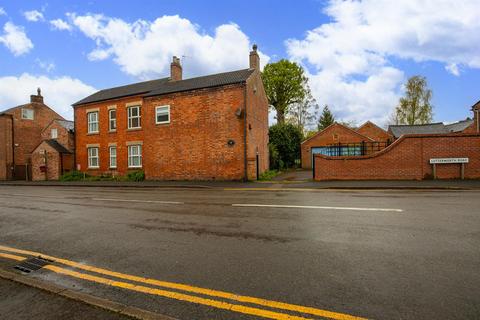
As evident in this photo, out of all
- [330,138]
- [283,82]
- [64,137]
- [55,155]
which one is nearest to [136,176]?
[55,155]

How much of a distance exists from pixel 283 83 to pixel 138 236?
140 feet

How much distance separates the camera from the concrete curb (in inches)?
111

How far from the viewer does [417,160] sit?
1586 cm

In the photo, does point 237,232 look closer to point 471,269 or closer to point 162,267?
point 162,267

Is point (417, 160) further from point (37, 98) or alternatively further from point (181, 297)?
point (37, 98)

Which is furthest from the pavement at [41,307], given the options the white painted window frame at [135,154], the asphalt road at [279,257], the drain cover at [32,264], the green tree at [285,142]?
the green tree at [285,142]

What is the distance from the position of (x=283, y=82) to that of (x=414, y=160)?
31871 mm

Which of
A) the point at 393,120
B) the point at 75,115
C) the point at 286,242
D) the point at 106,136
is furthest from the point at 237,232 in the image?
the point at 393,120

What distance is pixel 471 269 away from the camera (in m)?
3.71

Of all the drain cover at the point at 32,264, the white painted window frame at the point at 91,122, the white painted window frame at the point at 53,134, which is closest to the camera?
the drain cover at the point at 32,264

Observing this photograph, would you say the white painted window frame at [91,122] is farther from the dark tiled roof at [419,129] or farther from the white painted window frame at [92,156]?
the dark tiled roof at [419,129]

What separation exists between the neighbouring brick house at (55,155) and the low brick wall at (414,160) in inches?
991

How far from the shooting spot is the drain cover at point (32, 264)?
13.8 feet

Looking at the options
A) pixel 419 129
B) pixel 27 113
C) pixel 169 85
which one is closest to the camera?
pixel 169 85
